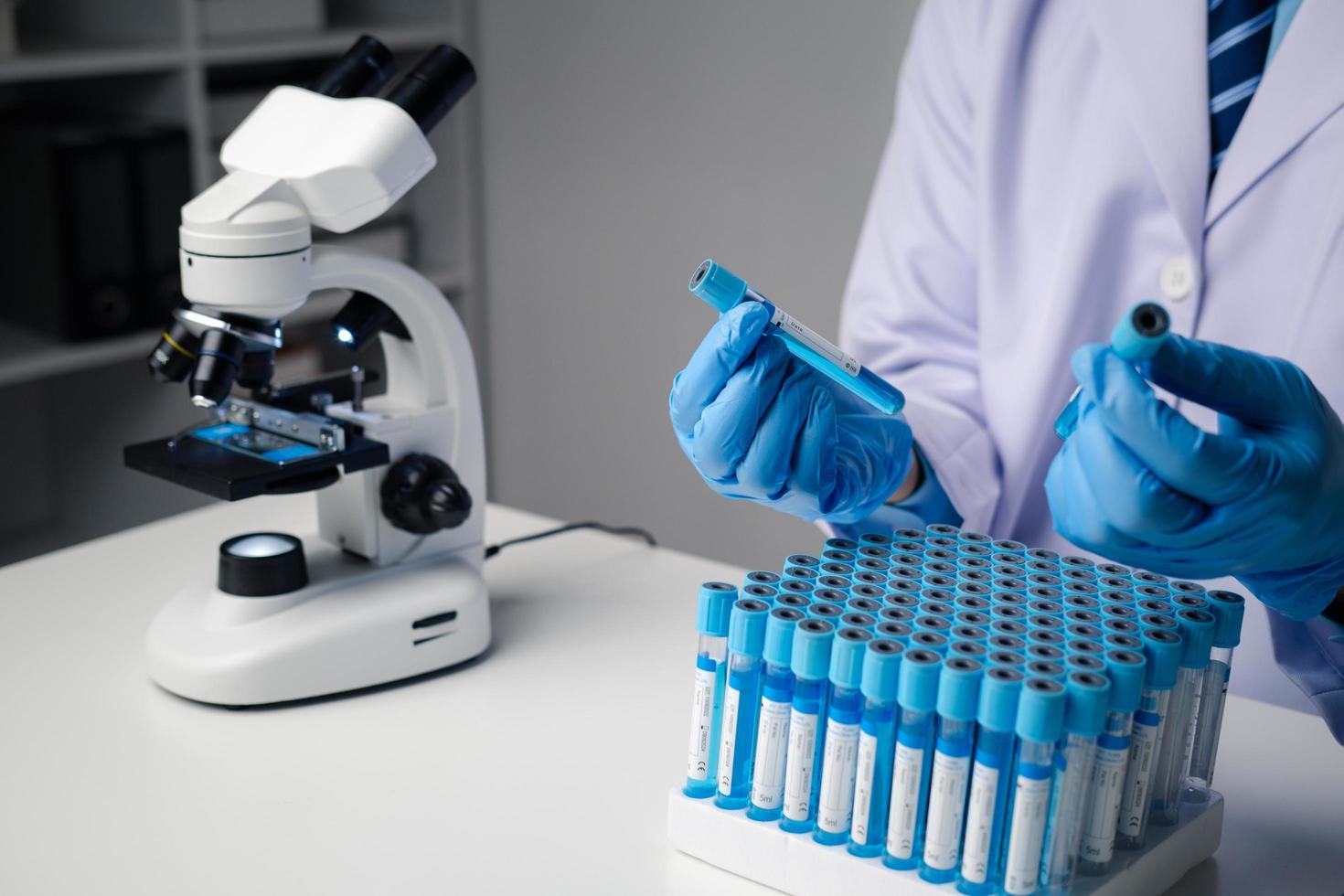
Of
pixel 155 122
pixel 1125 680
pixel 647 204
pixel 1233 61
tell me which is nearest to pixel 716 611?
pixel 1125 680

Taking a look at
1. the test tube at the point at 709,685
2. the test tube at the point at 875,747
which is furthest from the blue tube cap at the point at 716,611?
the test tube at the point at 875,747

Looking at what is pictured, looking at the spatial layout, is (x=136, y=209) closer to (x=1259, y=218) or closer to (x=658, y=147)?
(x=658, y=147)

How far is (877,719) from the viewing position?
2.59 feet

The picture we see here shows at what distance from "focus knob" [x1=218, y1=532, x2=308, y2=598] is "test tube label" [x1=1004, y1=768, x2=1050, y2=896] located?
2.09 feet

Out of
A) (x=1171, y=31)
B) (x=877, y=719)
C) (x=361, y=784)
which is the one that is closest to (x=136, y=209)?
(x=361, y=784)

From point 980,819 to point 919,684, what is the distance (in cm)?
9

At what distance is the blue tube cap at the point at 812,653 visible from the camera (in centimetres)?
79

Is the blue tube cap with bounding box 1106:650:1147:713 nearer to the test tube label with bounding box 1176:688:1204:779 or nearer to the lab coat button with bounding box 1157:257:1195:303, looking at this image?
the test tube label with bounding box 1176:688:1204:779

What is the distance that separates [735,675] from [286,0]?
193cm

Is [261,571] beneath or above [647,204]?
beneath

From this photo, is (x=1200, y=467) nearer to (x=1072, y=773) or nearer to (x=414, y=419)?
(x=1072, y=773)

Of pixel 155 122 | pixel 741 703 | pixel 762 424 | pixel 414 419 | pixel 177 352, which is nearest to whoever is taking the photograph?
pixel 741 703

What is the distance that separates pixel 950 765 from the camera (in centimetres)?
76


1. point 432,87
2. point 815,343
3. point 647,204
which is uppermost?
point 432,87
